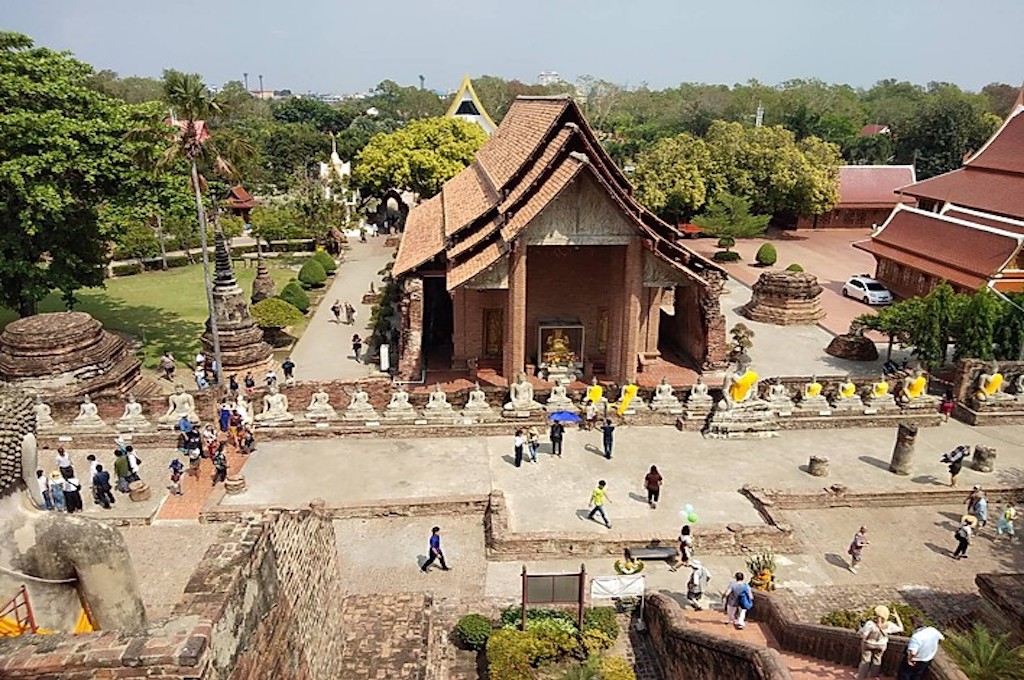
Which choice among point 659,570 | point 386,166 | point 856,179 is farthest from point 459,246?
point 856,179

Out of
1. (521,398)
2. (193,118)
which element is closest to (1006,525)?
(521,398)

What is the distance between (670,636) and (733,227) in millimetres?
42612

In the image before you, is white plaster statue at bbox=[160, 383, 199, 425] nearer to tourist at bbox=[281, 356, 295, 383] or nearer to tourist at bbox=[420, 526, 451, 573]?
tourist at bbox=[281, 356, 295, 383]

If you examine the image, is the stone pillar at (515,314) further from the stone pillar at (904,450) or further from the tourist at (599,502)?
the stone pillar at (904,450)

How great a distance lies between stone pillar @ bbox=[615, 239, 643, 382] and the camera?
2383cm

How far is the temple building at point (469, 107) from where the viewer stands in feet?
235

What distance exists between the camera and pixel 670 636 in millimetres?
13125

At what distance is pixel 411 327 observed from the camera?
2494 centimetres

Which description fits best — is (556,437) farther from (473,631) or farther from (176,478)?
(176,478)

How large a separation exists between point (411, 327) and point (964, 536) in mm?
16486

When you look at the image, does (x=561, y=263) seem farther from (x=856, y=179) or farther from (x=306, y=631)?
(x=856, y=179)

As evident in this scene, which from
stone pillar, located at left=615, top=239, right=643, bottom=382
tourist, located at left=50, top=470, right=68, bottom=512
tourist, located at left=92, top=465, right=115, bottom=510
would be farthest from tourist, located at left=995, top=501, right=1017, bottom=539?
tourist, located at left=50, top=470, right=68, bottom=512

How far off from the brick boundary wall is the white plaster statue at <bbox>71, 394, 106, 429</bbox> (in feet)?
53.3

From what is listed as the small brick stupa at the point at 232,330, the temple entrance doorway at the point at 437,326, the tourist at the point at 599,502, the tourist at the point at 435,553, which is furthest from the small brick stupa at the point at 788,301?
the tourist at the point at 435,553
